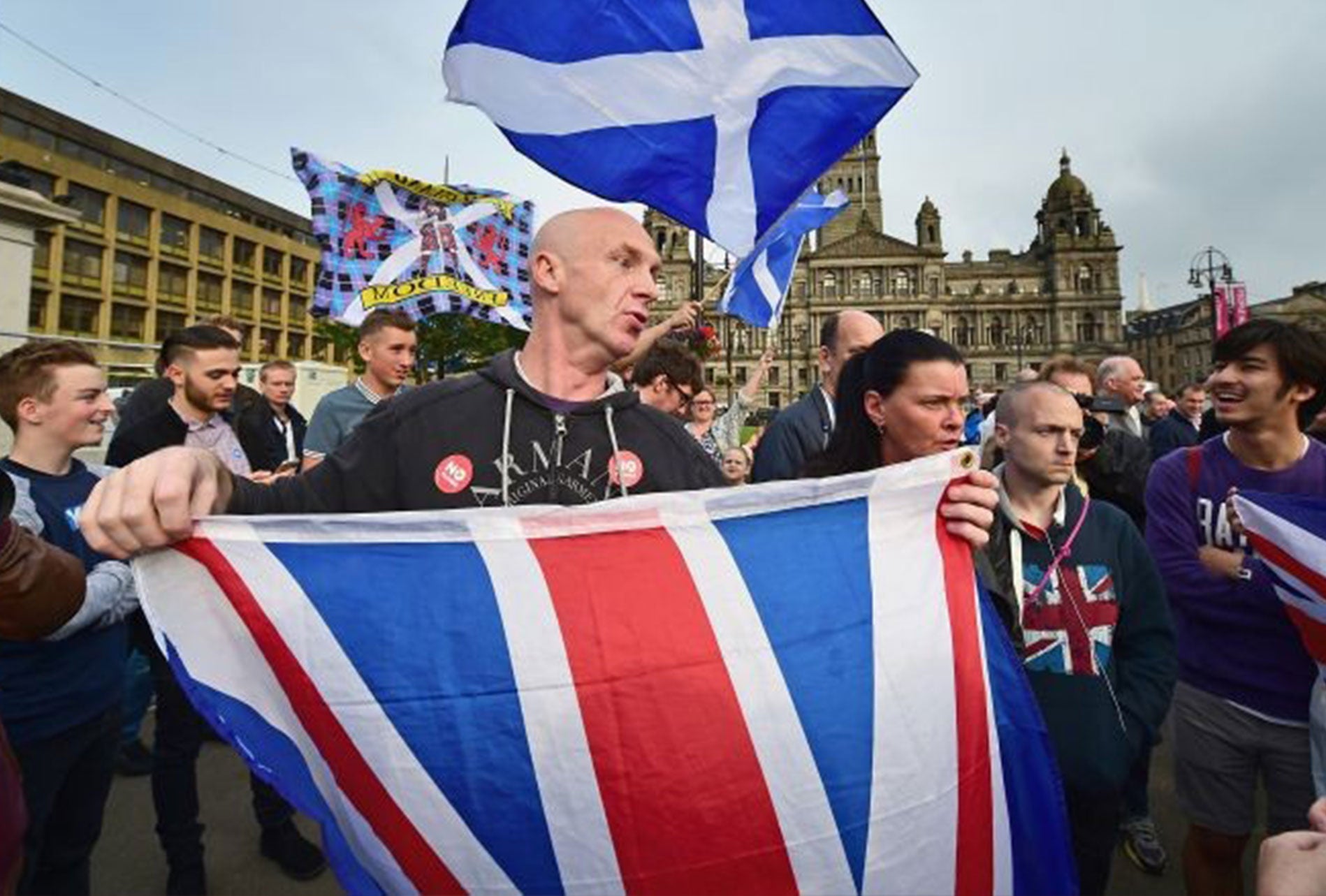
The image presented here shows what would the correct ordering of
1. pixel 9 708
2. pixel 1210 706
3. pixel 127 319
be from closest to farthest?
pixel 9 708 < pixel 1210 706 < pixel 127 319

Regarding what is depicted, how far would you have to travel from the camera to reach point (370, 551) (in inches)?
53.5

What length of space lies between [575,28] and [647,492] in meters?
2.03

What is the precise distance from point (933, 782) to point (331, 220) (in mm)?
5892

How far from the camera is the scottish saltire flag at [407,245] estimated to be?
5.67m

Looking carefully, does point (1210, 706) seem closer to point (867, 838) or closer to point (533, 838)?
point (867, 838)

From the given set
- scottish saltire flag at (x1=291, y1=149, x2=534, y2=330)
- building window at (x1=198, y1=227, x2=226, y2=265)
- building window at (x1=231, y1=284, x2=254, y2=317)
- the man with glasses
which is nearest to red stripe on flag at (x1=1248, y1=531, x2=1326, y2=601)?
the man with glasses

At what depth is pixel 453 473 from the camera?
1.61m

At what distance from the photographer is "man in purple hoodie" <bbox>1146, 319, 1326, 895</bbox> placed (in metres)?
2.40

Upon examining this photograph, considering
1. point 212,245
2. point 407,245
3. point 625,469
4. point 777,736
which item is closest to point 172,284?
point 212,245

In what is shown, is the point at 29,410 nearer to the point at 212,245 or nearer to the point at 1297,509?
the point at 1297,509

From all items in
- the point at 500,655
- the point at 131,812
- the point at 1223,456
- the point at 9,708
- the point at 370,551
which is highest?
the point at 1223,456

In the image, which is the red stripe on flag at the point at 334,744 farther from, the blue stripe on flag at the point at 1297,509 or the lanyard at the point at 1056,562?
the blue stripe on flag at the point at 1297,509

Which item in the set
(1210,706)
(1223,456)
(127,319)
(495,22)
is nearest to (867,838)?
(1210,706)

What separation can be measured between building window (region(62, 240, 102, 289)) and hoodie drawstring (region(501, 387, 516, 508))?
50.7 meters
